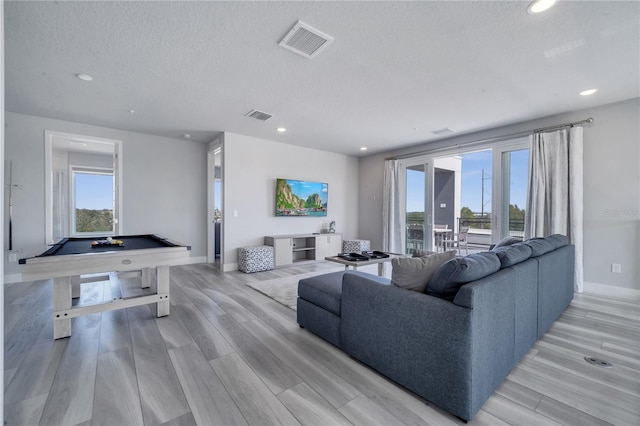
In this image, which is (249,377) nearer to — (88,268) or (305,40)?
(88,268)

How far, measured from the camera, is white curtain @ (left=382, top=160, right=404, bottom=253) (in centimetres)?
634

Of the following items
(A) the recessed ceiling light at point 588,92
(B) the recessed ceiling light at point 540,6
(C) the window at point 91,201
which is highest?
(A) the recessed ceiling light at point 588,92

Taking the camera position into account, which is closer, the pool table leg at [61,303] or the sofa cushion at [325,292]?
the sofa cushion at [325,292]

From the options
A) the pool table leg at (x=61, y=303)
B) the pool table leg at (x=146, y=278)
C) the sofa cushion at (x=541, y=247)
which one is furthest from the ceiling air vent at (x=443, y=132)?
the pool table leg at (x=61, y=303)

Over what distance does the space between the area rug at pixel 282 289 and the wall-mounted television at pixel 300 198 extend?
1776 mm

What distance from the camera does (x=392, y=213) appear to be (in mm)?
6359

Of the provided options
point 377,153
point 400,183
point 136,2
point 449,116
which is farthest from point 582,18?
point 377,153

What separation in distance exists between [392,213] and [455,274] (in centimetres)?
491

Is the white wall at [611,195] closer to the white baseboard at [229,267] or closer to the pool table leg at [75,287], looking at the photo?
the white baseboard at [229,267]

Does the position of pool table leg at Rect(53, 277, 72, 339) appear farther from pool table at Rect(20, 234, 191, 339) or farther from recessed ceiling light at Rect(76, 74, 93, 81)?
recessed ceiling light at Rect(76, 74, 93, 81)

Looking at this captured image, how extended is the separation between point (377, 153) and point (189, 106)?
4516 millimetres

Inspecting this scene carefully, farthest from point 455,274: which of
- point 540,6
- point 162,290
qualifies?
point 162,290

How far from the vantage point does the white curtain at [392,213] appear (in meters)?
6.34

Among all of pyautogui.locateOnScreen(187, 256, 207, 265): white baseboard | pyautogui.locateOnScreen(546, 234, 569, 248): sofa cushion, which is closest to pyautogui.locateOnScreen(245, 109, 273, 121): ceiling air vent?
pyautogui.locateOnScreen(187, 256, 207, 265): white baseboard
